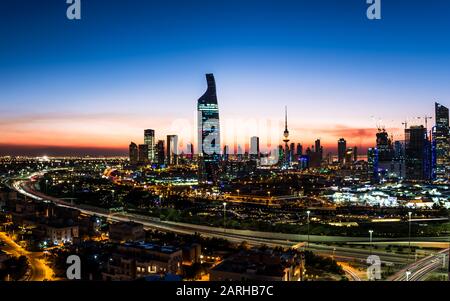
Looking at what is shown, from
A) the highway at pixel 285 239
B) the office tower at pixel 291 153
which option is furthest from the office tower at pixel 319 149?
the highway at pixel 285 239

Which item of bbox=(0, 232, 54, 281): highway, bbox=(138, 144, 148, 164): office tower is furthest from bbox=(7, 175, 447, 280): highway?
bbox=(138, 144, 148, 164): office tower

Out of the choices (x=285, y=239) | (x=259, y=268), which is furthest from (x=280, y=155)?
(x=259, y=268)

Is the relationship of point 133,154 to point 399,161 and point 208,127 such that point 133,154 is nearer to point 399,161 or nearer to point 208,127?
point 208,127

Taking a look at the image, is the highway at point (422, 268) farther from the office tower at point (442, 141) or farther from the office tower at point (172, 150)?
the office tower at point (172, 150)

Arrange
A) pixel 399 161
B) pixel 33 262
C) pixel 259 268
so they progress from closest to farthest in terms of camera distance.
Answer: pixel 259 268 < pixel 33 262 < pixel 399 161

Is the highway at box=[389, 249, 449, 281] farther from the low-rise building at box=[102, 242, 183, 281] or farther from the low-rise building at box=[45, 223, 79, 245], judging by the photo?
the low-rise building at box=[45, 223, 79, 245]

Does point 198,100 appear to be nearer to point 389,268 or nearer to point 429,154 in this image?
point 429,154
